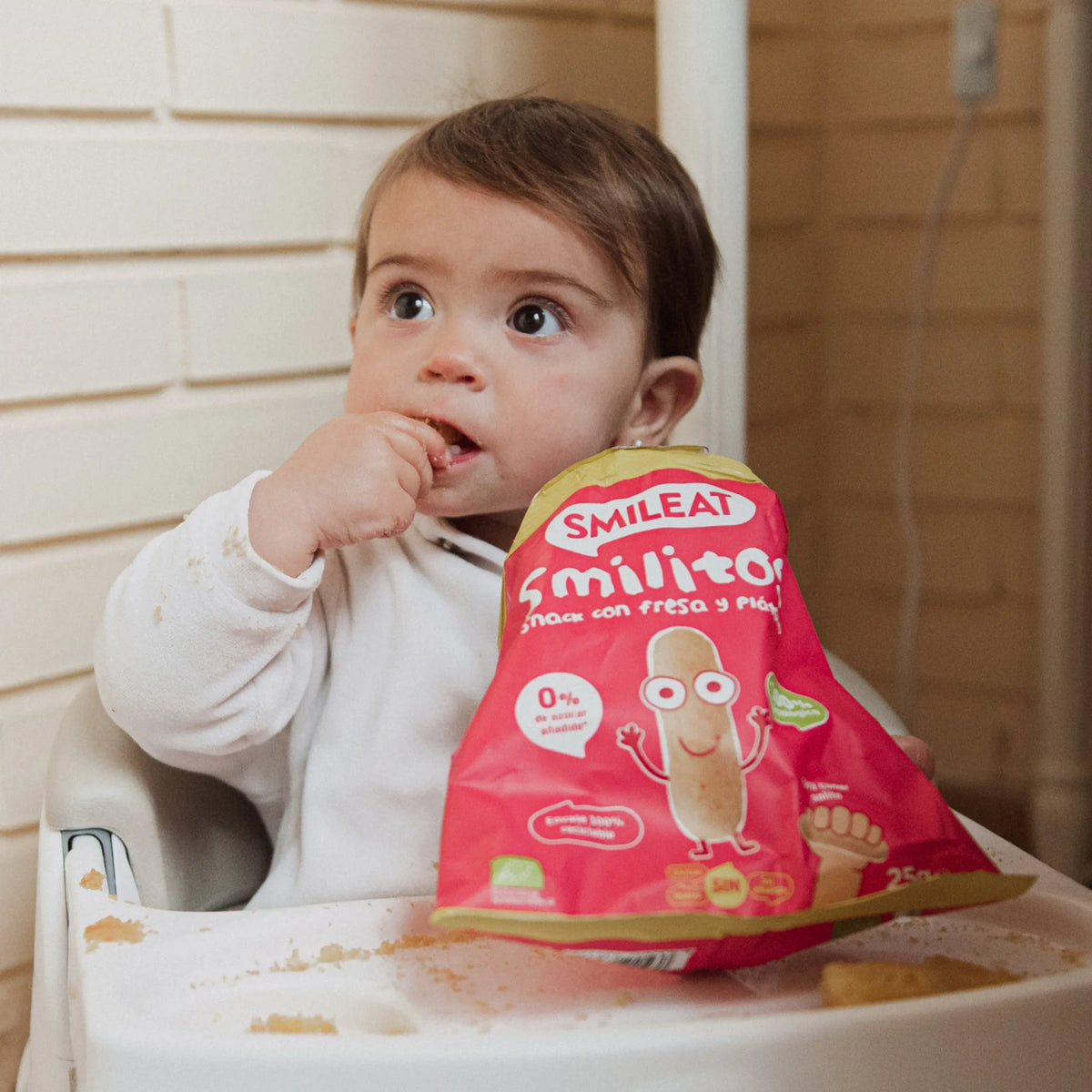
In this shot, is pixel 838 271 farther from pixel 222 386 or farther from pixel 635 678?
pixel 635 678

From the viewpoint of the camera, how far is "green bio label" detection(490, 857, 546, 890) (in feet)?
1.64

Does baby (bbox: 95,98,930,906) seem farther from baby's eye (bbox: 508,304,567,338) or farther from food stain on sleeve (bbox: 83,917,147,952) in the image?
food stain on sleeve (bbox: 83,917,147,952)

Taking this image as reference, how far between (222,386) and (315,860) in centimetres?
43

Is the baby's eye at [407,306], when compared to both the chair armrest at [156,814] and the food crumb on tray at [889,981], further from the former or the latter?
the food crumb on tray at [889,981]

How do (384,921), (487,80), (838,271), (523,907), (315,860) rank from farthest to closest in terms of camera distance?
(838,271), (487,80), (315,860), (384,921), (523,907)

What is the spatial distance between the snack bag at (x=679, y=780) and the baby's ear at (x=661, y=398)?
0.81 feet

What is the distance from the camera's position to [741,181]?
3.25 ft

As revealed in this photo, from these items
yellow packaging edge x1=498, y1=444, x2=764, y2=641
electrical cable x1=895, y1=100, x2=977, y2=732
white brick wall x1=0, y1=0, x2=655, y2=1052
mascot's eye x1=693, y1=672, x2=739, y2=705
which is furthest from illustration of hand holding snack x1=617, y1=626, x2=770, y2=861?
electrical cable x1=895, y1=100, x2=977, y2=732

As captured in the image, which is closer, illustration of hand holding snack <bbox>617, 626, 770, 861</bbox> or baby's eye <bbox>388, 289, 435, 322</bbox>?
illustration of hand holding snack <bbox>617, 626, 770, 861</bbox>

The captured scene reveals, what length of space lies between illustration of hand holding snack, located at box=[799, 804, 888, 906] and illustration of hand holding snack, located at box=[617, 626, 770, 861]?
28 mm

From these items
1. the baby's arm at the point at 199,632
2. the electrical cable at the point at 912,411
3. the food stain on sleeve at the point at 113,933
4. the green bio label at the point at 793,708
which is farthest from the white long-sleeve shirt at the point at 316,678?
the electrical cable at the point at 912,411

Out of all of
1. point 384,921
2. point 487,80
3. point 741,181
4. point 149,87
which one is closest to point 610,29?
point 487,80

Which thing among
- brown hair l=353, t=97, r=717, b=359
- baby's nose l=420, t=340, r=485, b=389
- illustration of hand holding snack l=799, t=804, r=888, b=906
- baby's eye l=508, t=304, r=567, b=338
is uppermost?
brown hair l=353, t=97, r=717, b=359

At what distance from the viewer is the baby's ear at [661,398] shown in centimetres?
85
